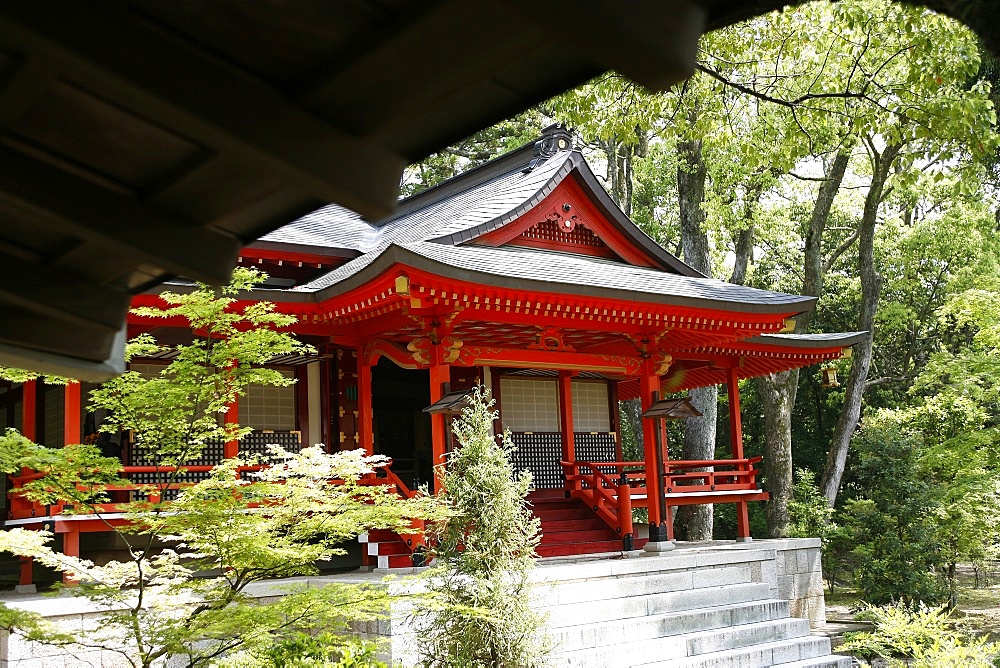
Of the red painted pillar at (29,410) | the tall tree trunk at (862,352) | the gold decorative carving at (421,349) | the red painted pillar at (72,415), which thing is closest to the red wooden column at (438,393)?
the gold decorative carving at (421,349)

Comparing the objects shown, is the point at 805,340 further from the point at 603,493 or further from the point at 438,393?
the point at 438,393

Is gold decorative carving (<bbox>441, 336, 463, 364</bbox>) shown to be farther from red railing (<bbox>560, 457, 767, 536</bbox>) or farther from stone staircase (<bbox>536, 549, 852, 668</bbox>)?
red railing (<bbox>560, 457, 767, 536</bbox>)

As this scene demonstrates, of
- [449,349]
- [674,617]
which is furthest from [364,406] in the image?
[674,617]

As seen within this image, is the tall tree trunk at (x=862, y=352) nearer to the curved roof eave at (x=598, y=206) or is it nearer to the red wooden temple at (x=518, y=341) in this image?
the red wooden temple at (x=518, y=341)

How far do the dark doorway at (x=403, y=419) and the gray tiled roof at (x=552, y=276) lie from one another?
2644 mm

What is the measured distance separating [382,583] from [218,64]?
7202 mm

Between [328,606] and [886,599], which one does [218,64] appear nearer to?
[328,606]

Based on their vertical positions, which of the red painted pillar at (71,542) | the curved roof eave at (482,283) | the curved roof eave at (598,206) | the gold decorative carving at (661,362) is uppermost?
the curved roof eave at (598,206)

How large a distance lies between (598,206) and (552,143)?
154 centimetres

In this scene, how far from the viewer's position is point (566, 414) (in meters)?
15.2

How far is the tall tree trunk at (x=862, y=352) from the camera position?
19.1m

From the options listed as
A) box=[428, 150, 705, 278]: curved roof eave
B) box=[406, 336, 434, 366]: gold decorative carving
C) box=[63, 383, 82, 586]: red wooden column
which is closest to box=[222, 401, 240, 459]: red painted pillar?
box=[63, 383, 82, 586]: red wooden column

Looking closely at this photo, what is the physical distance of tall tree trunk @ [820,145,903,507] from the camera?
1912 centimetres


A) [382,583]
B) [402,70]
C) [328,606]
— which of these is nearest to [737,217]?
[382,583]
